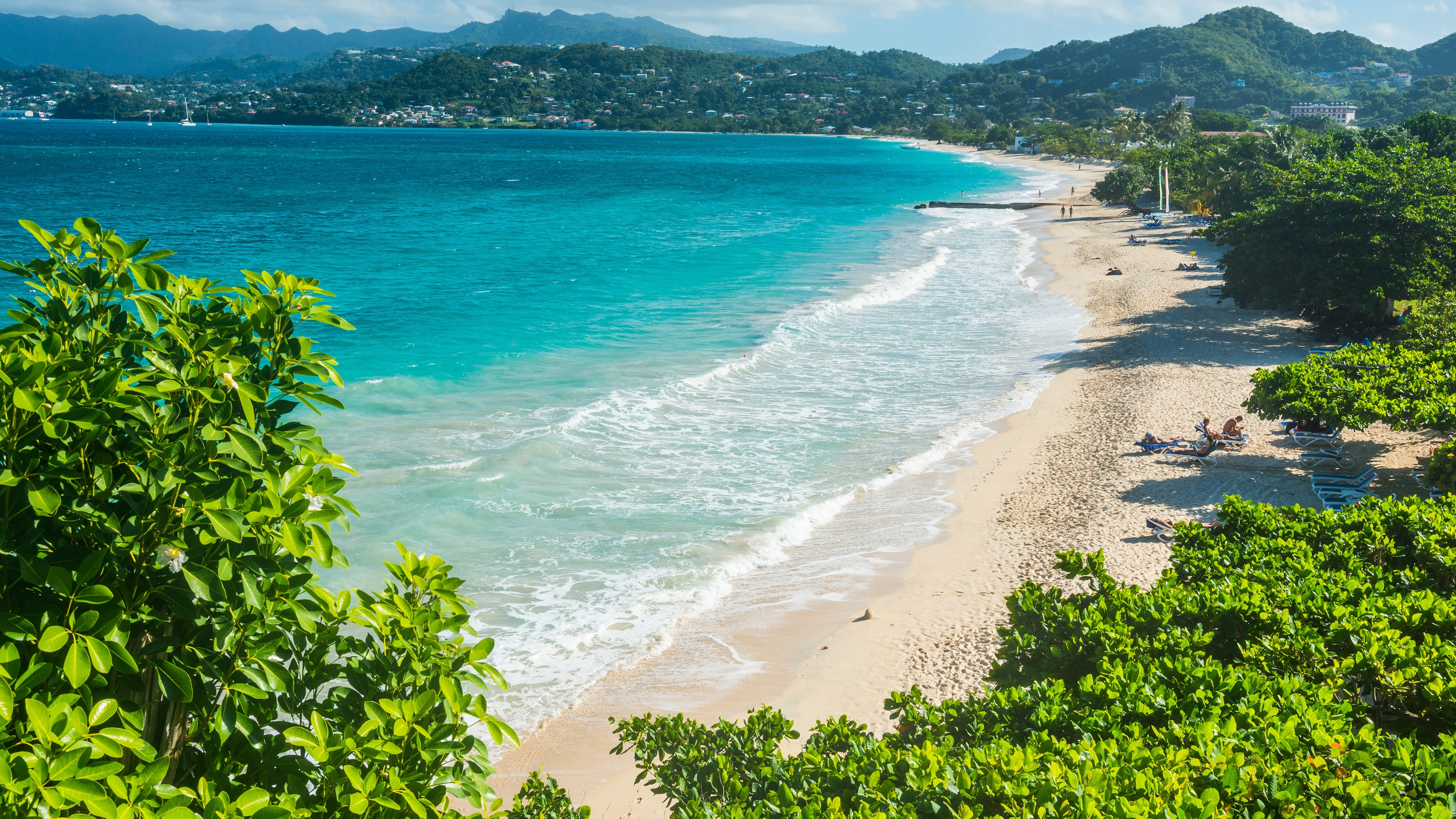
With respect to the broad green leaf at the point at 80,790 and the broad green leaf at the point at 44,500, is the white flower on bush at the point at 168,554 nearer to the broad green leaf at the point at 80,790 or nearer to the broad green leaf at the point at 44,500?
the broad green leaf at the point at 44,500

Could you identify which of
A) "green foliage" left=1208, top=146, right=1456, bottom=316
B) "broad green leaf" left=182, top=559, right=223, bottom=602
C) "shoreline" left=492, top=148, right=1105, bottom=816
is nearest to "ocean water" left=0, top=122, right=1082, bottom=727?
"shoreline" left=492, top=148, right=1105, bottom=816

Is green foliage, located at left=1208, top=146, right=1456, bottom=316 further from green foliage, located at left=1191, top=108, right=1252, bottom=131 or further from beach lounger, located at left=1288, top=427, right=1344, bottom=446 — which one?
green foliage, located at left=1191, top=108, right=1252, bottom=131

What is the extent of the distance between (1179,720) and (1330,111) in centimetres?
19355

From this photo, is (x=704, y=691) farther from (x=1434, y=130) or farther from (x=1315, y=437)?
(x=1434, y=130)

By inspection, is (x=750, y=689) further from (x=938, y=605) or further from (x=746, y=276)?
(x=746, y=276)

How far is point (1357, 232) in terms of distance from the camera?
70.8 ft

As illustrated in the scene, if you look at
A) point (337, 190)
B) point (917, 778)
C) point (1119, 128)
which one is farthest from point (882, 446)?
point (1119, 128)

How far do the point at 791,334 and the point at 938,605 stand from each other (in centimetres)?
1710

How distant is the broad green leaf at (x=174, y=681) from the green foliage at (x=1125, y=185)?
233ft

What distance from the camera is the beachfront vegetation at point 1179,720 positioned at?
14.5ft

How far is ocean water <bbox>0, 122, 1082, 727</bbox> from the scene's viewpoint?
518 inches

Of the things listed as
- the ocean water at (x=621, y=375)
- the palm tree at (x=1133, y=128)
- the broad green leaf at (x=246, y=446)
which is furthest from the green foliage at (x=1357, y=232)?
the palm tree at (x=1133, y=128)

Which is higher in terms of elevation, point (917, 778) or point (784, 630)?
point (917, 778)

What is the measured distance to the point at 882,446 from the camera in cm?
1791
